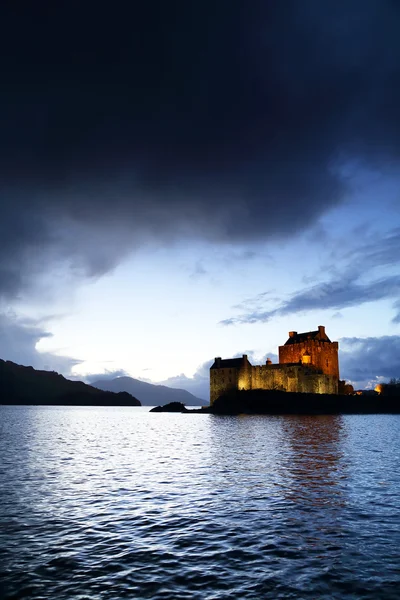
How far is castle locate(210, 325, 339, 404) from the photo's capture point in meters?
116

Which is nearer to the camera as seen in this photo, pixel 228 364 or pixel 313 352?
pixel 313 352

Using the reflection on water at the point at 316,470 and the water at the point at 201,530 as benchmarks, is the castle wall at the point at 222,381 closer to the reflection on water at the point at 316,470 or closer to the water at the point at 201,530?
the reflection on water at the point at 316,470

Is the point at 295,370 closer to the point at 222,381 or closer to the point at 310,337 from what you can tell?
the point at 310,337

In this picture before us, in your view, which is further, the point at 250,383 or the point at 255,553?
the point at 250,383

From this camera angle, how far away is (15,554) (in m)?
15.5

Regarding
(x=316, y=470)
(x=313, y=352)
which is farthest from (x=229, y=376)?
(x=316, y=470)

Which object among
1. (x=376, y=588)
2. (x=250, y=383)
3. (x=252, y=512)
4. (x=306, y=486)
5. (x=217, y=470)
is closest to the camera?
(x=376, y=588)

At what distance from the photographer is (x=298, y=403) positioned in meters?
114

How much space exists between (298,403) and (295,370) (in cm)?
813

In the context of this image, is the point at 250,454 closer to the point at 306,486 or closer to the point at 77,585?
the point at 306,486

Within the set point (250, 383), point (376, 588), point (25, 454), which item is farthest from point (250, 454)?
point (250, 383)

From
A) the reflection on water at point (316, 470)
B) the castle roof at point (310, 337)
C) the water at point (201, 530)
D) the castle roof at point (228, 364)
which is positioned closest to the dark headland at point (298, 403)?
the castle roof at point (228, 364)

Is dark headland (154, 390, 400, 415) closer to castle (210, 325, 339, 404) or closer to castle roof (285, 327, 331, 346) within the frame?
castle (210, 325, 339, 404)

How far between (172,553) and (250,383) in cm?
11038
